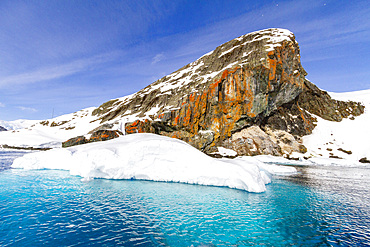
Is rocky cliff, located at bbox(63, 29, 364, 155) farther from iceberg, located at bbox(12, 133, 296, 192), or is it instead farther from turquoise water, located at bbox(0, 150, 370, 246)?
turquoise water, located at bbox(0, 150, 370, 246)

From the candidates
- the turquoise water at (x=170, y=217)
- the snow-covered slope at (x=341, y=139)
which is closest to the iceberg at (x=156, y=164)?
the turquoise water at (x=170, y=217)

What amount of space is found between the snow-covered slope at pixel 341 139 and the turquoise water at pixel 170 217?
172ft

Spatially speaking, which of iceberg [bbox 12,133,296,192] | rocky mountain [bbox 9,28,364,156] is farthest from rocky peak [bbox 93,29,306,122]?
iceberg [bbox 12,133,296,192]

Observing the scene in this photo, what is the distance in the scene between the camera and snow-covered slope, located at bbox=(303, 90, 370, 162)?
58031 mm

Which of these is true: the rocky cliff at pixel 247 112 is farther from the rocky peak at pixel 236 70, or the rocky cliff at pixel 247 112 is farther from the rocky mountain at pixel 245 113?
the rocky peak at pixel 236 70

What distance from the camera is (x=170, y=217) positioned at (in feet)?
33.8

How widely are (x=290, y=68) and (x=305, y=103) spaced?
1099 inches

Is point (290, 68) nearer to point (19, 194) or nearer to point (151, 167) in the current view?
point (151, 167)

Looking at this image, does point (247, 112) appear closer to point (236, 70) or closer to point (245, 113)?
point (245, 113)

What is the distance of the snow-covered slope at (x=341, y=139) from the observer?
5803 centimetres

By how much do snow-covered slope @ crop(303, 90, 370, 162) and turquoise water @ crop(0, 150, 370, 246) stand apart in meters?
52.5

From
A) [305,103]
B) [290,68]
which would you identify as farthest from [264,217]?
[305,103]

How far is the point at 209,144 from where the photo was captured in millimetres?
57188

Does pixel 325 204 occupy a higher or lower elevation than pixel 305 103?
lower
